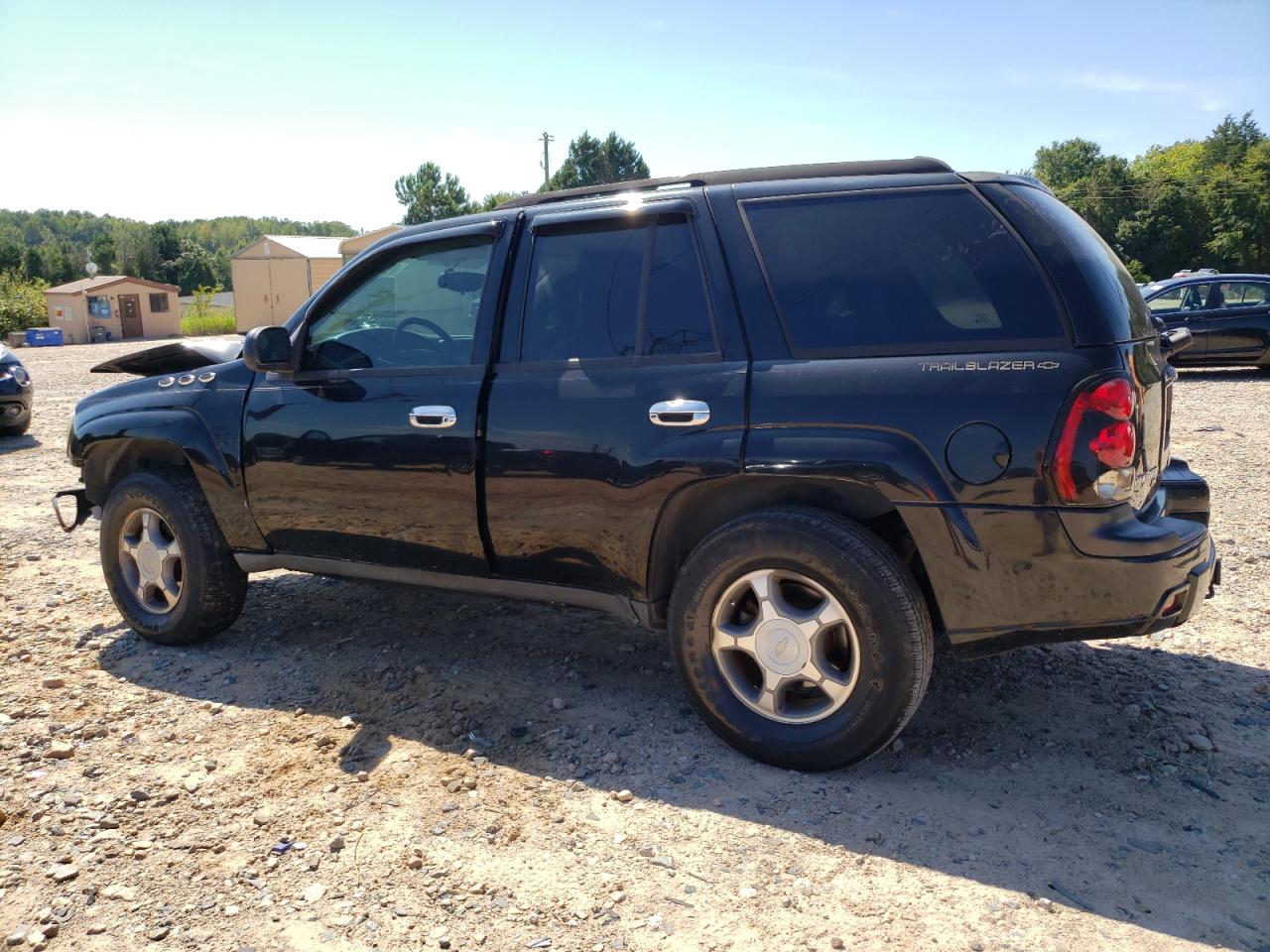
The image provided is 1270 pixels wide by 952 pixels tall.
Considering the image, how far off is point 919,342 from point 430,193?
78.0 m

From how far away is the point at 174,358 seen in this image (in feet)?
16.5

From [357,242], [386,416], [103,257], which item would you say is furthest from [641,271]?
[103,257]

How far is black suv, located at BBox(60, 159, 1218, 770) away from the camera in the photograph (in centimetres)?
298

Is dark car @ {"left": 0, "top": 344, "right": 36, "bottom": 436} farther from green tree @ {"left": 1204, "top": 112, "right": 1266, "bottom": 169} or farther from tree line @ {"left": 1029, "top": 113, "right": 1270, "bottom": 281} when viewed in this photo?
green tree @ {"left": 1204, "top": 112, "right": 1266, "bottom": 169}

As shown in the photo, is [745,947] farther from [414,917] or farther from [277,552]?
[277,552]

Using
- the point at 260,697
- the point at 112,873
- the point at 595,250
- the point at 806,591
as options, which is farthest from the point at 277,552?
the point at 806,591

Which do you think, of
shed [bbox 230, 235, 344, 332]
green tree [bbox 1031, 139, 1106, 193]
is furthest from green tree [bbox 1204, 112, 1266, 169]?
shed [bbox 230, 235, 344, 332]

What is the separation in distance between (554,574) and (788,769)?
1.12 meters

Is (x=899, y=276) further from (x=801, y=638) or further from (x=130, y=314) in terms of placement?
(x=130, y=314)

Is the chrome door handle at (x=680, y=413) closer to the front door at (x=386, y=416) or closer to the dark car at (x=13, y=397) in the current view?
the front door at (x=386, y=416)

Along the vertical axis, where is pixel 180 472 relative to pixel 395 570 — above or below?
above

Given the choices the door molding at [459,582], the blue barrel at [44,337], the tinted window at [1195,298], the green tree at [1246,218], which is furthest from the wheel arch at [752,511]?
the green tree at [1246,218]

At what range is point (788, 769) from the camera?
131 inches

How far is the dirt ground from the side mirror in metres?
1.35
